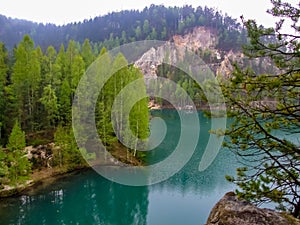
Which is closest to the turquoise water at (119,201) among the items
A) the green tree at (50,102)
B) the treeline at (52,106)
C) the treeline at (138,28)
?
the treeline at (52,106)

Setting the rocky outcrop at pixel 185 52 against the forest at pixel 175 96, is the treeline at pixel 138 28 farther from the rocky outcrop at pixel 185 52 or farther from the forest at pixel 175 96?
the forest at pixel 175 96

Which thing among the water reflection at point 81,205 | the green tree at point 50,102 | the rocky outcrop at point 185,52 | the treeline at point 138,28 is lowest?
the water reflection at point 81,205

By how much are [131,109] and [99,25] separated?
392ft

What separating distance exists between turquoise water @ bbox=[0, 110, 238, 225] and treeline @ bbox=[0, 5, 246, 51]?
79.3 meters

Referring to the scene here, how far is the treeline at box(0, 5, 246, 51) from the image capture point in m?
107

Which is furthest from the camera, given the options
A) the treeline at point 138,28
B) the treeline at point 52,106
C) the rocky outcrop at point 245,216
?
the treeline at point 138,28

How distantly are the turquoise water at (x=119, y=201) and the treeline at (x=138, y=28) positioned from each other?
79281 millimetres

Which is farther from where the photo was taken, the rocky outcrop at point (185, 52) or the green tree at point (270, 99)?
the rocky outcrop at point (185, 52)

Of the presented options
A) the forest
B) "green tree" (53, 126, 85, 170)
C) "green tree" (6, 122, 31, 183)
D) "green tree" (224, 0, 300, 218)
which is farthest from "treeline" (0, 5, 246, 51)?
"green tree" (224, 0, 300, 218)

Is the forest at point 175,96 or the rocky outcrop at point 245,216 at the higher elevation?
the forest at point 175,96

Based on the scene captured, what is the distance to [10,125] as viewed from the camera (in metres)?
26.6

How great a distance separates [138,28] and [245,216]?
114 metres

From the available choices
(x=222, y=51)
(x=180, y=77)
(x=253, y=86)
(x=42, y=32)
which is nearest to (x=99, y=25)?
(x=42, y=32)

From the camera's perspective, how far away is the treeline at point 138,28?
4214 inches
